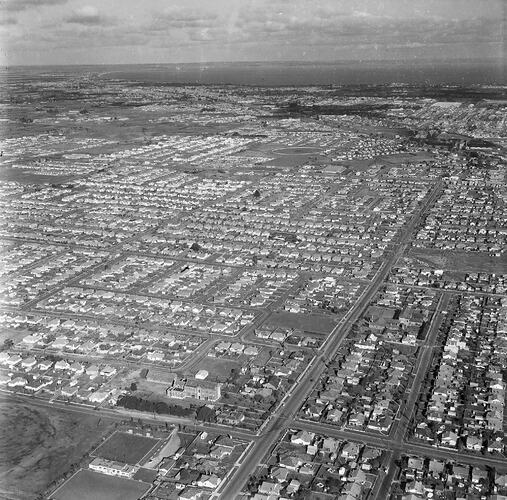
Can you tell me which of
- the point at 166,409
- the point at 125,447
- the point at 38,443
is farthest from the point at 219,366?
the point at 38,443

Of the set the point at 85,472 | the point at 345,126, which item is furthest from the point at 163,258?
the point at 345,126

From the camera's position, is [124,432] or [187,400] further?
[187,400]

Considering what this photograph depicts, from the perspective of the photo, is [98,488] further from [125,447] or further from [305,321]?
[305,321]

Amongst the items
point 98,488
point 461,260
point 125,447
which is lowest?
point 98,488

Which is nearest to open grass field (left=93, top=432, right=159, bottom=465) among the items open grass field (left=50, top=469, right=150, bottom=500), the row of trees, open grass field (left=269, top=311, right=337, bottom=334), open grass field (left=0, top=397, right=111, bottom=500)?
open grass field (left=0, top=397, right=111, bottom=500)

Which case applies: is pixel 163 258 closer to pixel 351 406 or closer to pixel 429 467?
pixel 351 406

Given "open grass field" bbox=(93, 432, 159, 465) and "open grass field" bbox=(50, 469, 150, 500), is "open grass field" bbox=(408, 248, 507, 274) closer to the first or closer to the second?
"open grass field" bbox=(93, 432, 159, 465)
